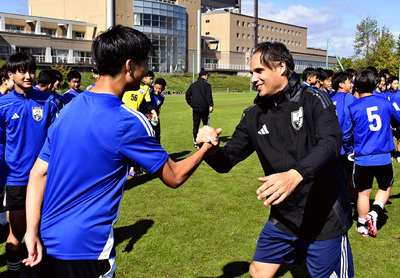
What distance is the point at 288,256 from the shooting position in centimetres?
321

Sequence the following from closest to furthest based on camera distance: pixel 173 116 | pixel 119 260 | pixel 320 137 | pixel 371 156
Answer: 1. pixel 320 137
2. pixel 119 260
3. pixel 371 156
4. pixel 173 116

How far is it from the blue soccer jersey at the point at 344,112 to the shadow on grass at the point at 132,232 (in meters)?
3.84

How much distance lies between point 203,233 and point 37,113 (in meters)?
2.99

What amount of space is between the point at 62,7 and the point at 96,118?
85.9 m

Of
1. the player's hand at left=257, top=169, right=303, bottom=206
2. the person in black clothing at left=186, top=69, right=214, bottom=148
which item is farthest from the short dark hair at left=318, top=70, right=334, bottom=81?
the player's hand at left=257, top=169, right=303, bottom=206

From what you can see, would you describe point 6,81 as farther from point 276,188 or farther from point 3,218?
point 276,188

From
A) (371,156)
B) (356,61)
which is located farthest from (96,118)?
(356,61)

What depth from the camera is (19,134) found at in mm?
4500

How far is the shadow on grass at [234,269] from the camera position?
4641 millimetres

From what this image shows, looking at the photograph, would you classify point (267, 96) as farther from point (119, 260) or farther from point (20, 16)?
point (20, 16)

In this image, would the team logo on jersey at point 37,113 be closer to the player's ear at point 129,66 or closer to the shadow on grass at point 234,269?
the player's ear at point 129,66

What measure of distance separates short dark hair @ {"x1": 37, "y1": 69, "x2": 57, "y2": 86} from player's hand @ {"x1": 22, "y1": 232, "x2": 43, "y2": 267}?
479cm

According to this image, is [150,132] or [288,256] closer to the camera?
[150,132]

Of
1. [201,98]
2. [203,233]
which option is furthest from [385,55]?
[203,233]
